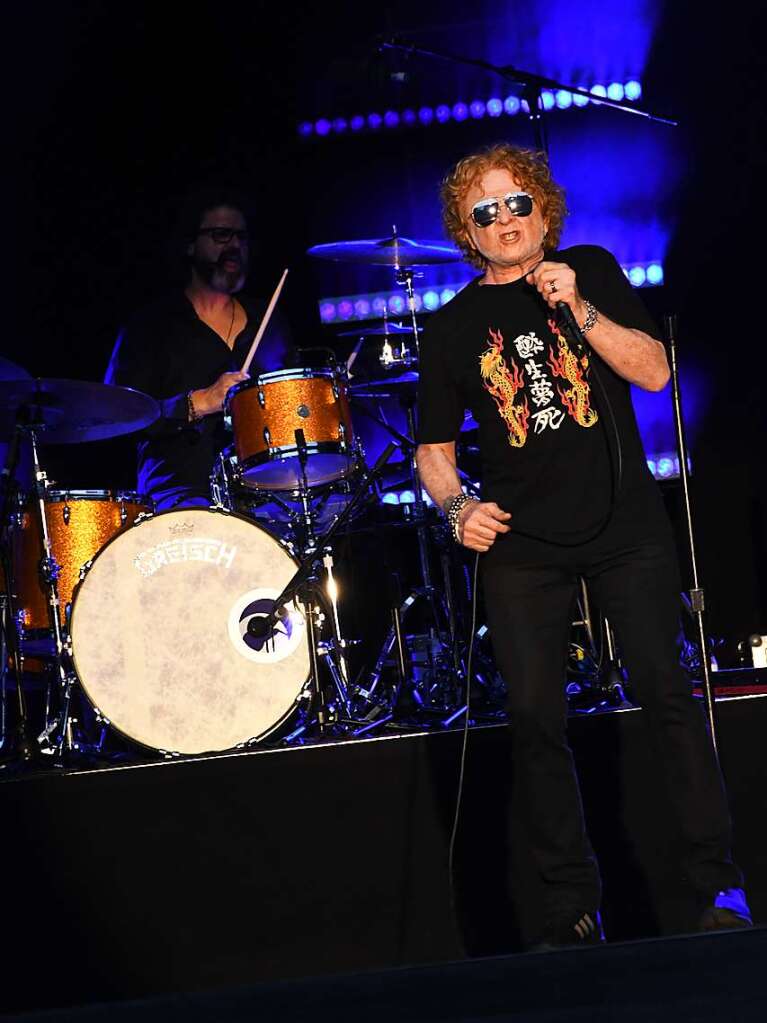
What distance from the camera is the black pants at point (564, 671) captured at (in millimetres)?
3033

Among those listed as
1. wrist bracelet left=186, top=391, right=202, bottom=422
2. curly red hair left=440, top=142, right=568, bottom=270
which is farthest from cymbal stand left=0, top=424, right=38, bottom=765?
curly red hair left=440, top=142, right=568, bottom=270

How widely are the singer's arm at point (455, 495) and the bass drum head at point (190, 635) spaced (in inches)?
56.1

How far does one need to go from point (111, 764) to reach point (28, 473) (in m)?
2.39

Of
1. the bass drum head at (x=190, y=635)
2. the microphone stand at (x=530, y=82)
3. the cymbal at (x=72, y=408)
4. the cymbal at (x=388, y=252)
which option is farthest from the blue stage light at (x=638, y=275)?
the bass drum head at (x=190, y=635)

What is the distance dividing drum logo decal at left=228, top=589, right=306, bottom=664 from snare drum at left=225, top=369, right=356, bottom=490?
580 millimetres

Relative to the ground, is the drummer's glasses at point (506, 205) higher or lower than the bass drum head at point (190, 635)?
higher

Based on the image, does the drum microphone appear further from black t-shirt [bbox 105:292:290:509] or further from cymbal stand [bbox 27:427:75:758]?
black t-shirt [bbox 105:292:290:509]

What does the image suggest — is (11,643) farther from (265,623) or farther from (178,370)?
(178,370)

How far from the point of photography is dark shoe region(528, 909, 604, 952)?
2965 mm

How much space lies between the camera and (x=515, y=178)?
335 centimetres

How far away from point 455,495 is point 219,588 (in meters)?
1.67

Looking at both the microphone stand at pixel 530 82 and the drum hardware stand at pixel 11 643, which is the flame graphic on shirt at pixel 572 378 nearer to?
the drum hardware stand at pixel 11 643

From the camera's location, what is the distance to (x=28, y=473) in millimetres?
6262

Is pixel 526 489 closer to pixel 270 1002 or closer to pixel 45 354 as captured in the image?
pixel 270 1002
